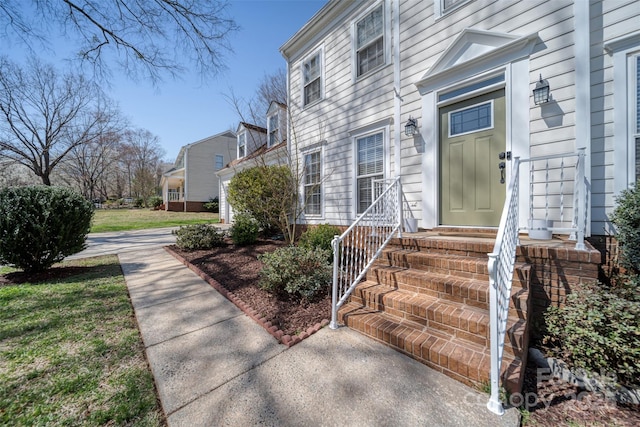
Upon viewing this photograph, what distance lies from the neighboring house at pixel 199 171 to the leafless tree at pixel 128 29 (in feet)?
47.1

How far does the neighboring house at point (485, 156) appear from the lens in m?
2.33

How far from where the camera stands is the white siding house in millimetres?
2877

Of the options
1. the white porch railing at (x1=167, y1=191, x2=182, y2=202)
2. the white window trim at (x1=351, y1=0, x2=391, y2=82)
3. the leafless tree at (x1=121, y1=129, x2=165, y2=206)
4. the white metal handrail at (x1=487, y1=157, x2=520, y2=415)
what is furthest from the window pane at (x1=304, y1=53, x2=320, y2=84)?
the leafless tree at (x1=121, y1=129, x2=165, y2=206)

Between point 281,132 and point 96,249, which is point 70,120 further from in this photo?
point 281,132

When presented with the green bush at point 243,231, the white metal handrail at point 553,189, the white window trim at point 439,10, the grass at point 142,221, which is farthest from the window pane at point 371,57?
the grass at point 142,221

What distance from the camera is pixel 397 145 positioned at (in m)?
4.72

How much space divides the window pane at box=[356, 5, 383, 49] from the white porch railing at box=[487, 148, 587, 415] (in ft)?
13.2

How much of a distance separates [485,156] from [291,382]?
12.6 ft

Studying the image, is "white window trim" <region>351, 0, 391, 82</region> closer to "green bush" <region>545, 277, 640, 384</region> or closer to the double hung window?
the double hung window

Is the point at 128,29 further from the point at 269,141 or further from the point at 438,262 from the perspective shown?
the point at 438,262

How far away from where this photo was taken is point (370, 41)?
5.30 metres

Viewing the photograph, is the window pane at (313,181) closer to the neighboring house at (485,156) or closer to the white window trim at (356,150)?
the white window trim at (356,150)

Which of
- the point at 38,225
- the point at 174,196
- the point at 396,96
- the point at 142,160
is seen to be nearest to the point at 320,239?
the point at 396,96

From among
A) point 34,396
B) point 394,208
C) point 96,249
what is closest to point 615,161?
point 394,208
